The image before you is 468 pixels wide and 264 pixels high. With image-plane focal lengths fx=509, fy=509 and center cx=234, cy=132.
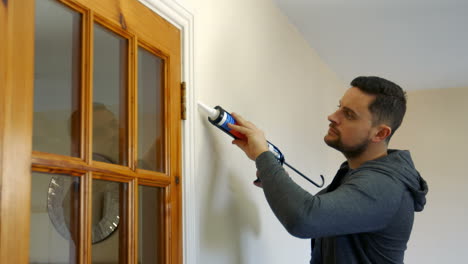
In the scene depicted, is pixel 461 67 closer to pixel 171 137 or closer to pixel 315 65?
pixel 315 65

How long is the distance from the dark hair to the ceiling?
0.95m

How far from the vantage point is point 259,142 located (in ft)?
4.78

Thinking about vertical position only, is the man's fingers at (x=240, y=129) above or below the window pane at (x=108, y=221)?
above

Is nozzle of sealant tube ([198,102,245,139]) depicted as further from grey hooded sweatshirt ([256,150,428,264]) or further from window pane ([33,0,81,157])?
window pane ([33,0,81,157])

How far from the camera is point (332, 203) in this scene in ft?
4.05

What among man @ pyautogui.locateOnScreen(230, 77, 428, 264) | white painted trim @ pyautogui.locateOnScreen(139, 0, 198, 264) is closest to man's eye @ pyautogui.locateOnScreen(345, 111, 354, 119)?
man @ pyautogui.locateOnScreen(230, 77, 428, 264)

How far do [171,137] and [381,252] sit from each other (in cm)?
67

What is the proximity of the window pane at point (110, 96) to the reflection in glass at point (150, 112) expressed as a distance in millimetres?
78

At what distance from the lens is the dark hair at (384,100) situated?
1547mm

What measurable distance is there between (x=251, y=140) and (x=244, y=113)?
1.41ft

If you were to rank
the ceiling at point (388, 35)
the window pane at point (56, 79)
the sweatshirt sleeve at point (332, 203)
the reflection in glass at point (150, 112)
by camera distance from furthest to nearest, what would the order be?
the ceiling at point (388, 35)
the reflection in glass at point (150, 112)
the sweatshirt sleeve at point (332, 203)
the window pane at point (56, 79)

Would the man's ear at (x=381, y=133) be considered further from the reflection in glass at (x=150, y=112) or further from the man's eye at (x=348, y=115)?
the reflection in glass at (x=150, y=112)

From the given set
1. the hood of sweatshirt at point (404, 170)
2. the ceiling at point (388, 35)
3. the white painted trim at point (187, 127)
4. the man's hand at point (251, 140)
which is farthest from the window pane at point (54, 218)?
the ceiling at point (388, 35)

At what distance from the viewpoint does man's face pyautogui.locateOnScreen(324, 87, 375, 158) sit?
154 cm
